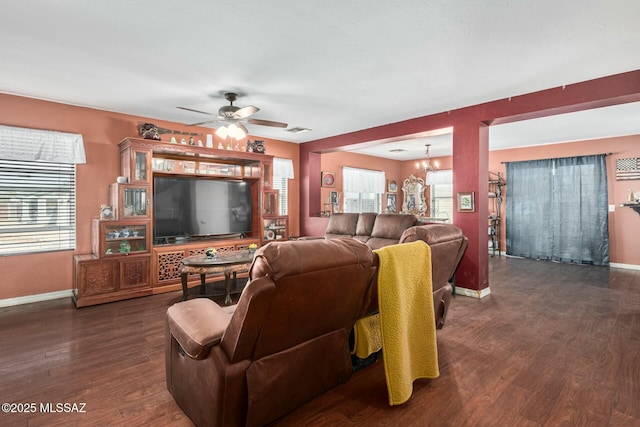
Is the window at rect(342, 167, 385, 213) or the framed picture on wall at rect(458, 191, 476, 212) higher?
the window at rect(342, 167, 385, 213)

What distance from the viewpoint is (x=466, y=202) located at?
4449 mm

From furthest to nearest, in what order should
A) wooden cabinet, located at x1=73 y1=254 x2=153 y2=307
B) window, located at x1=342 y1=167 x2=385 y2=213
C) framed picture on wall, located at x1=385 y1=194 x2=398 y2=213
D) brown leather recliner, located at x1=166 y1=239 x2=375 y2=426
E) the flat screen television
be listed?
framed picture on wall, located at x1=385 y1=194 x2=398 y2=213
window, located at x1=342 y1=167 x2=385 y2=213
the flat screen television
wooden cabinet, located at x1=73 y1=254 x2=153 y2=307
brown leather recliner, located at x1=166 y1=239 x2=375 y2=426

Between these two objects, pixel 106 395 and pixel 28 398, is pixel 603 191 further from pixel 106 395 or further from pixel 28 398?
pixel 28 398

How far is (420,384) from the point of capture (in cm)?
226

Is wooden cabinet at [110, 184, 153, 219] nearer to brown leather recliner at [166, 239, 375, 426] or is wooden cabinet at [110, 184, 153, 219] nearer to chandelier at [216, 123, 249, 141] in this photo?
→ chandelier at [216, 123, 249, 141]

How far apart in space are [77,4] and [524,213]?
326 inches

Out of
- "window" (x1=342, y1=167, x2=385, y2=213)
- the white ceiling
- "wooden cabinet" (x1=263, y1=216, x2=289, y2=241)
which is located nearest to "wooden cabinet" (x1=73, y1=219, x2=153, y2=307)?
the white ceiling

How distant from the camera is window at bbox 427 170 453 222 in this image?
351 inches

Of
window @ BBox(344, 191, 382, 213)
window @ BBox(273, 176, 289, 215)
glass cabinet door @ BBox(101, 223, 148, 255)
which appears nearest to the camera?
glass cabinet door @ BBox(101, 223, 148, 255)

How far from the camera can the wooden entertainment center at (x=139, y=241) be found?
4.12 meters

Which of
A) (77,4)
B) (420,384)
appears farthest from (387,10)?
(420,384)

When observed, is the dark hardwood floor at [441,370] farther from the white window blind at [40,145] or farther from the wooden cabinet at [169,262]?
the white window blind at [40,145]

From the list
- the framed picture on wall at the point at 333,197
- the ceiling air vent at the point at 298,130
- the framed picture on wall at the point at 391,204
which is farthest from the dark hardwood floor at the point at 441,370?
the framed picture on wall at the point at 391,204

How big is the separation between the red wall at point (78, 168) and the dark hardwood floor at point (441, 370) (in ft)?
1.36
